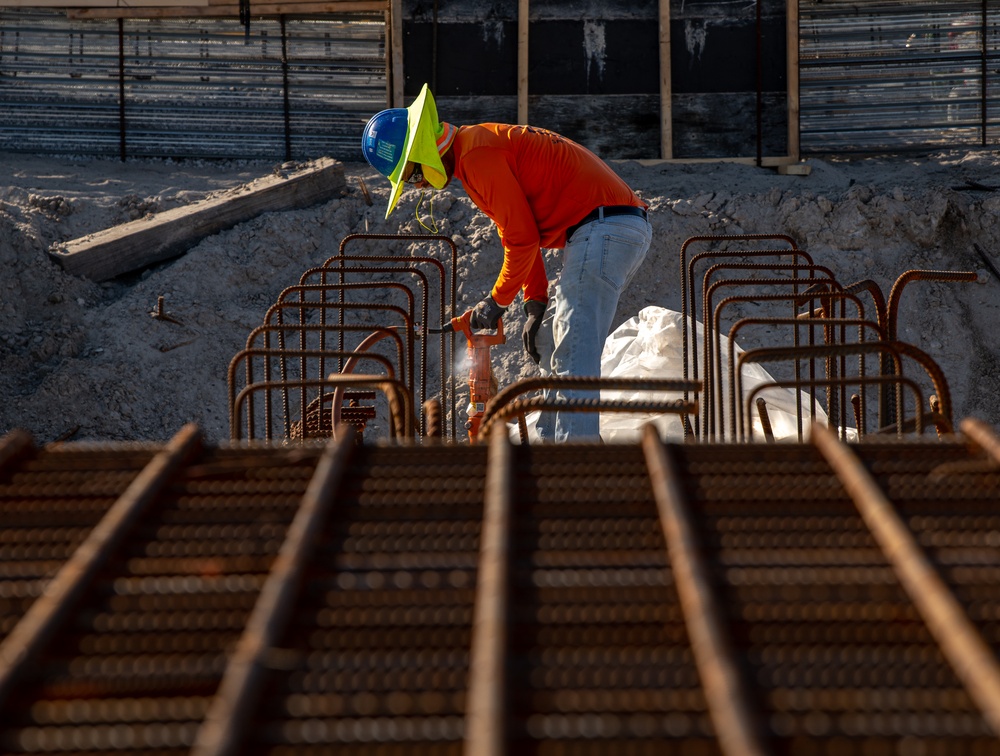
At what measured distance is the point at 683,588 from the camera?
6.99ft

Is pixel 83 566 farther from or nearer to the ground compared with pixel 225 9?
nearer to the ground

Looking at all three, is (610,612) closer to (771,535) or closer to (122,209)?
(771,535)

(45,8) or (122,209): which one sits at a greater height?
(45,8)

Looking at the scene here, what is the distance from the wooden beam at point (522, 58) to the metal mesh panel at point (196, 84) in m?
1.57

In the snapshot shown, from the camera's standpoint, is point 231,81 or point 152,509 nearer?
point 152,509

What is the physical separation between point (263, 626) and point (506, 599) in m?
0.46

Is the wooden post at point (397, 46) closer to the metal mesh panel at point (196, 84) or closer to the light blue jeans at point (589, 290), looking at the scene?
the metal mesh panel at point (196, 84)

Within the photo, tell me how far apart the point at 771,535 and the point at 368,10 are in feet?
33.9

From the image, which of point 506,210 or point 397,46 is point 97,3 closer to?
point 397,46

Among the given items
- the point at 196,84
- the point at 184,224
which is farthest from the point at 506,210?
the point at 196,84

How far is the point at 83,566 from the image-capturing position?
2.27m

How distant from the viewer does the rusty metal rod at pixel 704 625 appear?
1.69 m

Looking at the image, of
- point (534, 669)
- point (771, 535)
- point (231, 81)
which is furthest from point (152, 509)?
point (231, 81)

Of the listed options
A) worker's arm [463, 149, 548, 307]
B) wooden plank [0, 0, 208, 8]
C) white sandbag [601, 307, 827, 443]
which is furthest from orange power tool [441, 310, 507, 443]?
wooden plank [0, 0, 208, 8]
